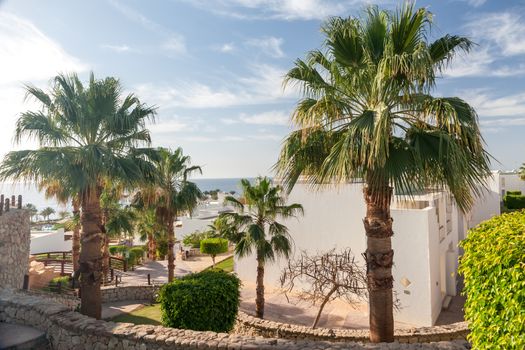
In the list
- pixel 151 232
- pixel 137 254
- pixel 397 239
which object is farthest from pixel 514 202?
pixel 137 254

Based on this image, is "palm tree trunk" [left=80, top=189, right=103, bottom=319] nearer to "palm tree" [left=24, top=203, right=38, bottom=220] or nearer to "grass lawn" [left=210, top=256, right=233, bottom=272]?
"palm tree" [left=24, top=203, right=38, bottom=220]

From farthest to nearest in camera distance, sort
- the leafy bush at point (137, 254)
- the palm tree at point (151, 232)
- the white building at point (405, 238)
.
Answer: the palm tree at point (151, 232) < the leafy bush at point (137, 254) < the white building at point (405, 238)

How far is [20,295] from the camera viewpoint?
10.3 metres

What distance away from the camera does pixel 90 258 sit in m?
10.8

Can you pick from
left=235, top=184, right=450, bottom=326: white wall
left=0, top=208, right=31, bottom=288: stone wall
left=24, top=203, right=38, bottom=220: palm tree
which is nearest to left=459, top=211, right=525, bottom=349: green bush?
left=235, top=184, right=450, bottom=326: white wall

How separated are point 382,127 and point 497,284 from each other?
9.87ft

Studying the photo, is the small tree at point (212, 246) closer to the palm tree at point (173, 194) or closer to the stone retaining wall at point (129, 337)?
the palm tree at point (173, 194)

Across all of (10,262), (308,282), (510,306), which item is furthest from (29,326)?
(308,282)

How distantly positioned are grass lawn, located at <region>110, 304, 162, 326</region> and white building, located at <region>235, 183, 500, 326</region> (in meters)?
6.43

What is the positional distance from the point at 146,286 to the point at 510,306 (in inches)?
684

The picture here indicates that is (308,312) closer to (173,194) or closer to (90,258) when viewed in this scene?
(173,194)

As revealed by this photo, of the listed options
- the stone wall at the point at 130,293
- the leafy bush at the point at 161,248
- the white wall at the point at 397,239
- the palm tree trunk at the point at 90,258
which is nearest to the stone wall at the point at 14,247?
the stone wall at the point at 130,293

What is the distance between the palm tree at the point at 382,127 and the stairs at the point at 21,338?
730cm

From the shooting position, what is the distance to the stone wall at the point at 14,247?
13.4 metres
